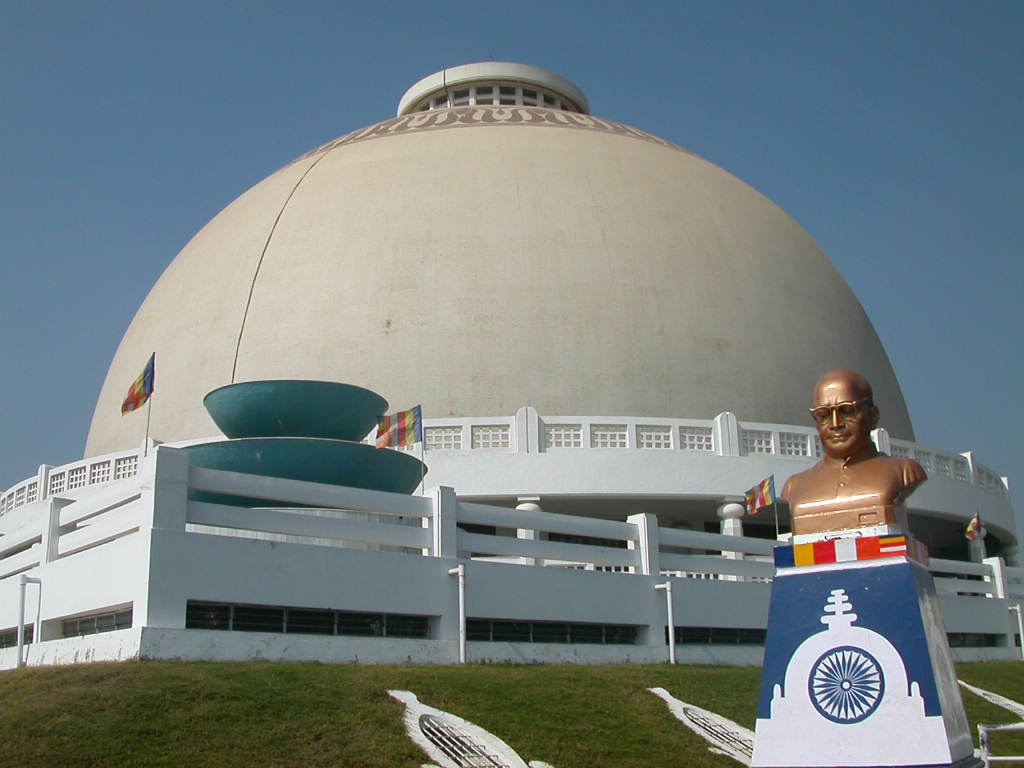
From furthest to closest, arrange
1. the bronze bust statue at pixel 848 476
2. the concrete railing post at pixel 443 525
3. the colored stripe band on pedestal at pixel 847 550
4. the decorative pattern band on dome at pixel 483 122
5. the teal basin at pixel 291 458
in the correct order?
the decorative pattern band on dome at pixel 483 122, the teal basin at pixel 291 458, the concrete railing post at pixel 443 525, the bronze bust statue at pixel 848 476, the colored stripe band on pedestal at pixel 847 550

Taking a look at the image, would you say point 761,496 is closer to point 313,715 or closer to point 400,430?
point 400,430

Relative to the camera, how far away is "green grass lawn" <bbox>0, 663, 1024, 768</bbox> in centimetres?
1130

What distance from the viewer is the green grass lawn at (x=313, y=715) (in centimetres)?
1130

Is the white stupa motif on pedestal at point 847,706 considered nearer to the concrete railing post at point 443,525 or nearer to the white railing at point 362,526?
the white railing at point 362,526

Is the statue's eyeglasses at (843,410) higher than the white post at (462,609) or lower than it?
higher

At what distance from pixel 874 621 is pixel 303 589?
8.92 meters

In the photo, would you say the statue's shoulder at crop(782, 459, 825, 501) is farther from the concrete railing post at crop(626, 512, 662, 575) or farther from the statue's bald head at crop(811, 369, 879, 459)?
the concrete railing post at crop(626, 512, 662, 575)

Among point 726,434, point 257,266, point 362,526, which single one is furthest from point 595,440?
point 257,266

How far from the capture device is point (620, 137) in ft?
103

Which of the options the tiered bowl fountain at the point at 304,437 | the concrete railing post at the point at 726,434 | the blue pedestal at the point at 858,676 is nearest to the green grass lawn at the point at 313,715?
the blue pedestal at the point at 858,676

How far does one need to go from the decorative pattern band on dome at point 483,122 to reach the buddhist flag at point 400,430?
13.6 m

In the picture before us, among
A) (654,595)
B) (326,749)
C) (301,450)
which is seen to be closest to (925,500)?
(654,595)

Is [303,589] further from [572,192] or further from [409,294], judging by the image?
[572,192]

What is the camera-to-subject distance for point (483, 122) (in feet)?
103
